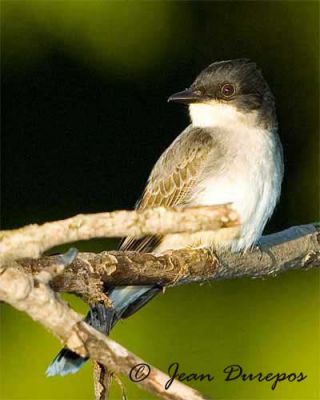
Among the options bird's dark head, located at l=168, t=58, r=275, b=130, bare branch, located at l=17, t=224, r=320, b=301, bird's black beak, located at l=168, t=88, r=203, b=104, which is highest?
bird's dark head, located at l=168, t=58, r=275, b=130

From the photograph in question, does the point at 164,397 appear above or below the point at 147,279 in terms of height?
below

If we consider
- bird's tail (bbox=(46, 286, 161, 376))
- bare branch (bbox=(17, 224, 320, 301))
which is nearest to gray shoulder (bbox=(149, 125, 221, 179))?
bare branch (bbox=(17, 224, 320, 301))

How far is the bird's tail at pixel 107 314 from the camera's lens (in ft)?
10.7

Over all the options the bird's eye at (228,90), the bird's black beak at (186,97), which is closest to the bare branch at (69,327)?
the bird's black beak at (186,97)

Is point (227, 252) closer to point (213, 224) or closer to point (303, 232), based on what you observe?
point (303, 232)

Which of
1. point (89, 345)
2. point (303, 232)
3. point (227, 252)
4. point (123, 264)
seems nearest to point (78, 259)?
point (123, 264)

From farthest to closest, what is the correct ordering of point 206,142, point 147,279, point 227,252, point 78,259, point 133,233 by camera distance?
point 206,142
point 227,252
point 147,279
point 78,259
point 133,233

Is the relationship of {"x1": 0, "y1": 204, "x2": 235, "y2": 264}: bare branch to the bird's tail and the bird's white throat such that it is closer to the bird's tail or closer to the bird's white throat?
the bird's tail

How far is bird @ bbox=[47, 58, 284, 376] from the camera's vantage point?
3.78 metres

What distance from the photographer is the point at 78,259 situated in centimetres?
278

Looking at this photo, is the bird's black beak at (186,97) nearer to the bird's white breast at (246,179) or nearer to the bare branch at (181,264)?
the bird's white breast at (246,179)

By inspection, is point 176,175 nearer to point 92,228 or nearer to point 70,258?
point 70,258

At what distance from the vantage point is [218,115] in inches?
167

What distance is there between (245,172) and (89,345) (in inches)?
71.7
